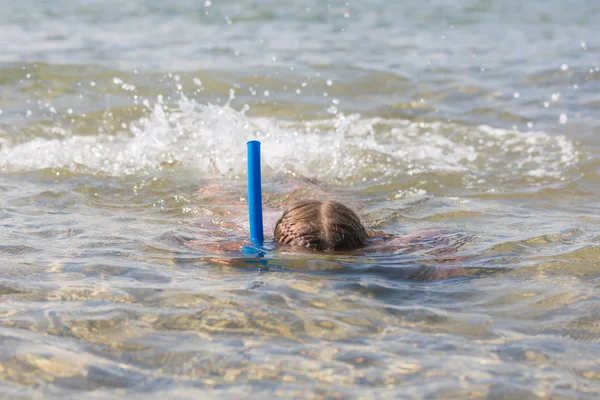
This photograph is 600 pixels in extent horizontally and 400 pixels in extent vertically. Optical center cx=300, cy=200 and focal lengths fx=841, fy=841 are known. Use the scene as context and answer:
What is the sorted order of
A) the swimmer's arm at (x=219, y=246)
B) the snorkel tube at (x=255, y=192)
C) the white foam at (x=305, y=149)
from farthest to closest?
the white foam at (x=305, y=149) → the swimmer's arm at (x=219, y=246) → the snorkel tube at (x=255, y=192)

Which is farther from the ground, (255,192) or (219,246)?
(255,192)

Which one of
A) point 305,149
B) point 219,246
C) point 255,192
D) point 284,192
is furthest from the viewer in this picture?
point 305,149

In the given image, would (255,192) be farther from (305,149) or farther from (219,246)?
(305,149)

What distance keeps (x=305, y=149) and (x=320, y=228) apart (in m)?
3.13

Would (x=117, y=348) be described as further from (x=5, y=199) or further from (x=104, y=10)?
(x=104, y=10)

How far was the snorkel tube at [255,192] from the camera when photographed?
148 inches

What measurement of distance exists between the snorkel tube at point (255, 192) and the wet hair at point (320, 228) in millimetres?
165

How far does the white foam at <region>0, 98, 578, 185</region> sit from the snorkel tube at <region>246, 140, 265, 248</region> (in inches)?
97.7

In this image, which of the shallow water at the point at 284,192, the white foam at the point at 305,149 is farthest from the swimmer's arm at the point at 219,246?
the white foam at the point at 305,149

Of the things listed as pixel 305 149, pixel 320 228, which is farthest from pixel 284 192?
pixel 320 228

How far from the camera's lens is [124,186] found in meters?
6.32

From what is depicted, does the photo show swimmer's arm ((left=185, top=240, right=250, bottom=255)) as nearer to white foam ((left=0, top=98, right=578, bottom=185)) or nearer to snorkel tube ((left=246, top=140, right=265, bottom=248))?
snorkel tube ((left=246, top=140, right=265, bottom=248))

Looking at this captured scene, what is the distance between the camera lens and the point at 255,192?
155 inches

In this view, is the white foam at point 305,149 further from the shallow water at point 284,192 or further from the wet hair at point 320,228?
the wet hair at point 320,228
